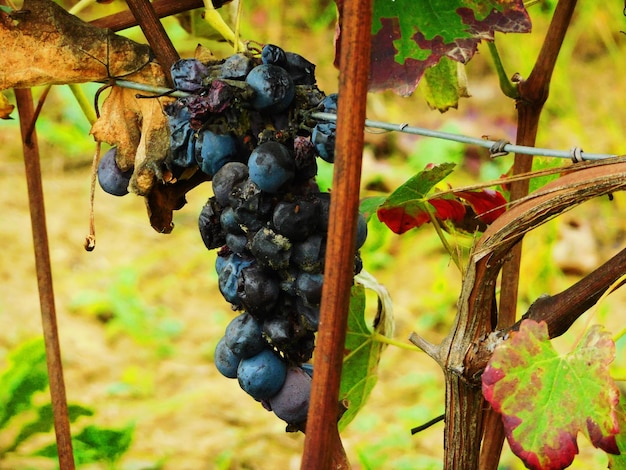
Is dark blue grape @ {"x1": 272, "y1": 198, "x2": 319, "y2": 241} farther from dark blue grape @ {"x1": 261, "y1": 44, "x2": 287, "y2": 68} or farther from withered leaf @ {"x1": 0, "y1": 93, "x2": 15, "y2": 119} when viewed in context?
withered leaf @ {"x1": 0, "y1": 93, "x2": 15, "y2": 119}

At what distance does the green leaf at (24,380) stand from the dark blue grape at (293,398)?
20.2 inches

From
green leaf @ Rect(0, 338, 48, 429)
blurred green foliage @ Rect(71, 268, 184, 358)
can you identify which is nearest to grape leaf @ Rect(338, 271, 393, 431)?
green leaf @ Rect(0, 338, 48, 429)

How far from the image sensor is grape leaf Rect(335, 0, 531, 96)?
57 centimetres

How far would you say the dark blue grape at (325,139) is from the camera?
0.56m

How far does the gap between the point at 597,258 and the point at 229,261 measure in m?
1.96

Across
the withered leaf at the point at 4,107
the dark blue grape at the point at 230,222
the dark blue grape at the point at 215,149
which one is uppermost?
the withered leaf at the point at 4,107

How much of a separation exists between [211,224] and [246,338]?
9 cm

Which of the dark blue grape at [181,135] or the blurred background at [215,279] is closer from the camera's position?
the dark blue grape at [181,135]

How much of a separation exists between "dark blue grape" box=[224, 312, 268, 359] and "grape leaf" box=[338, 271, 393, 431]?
221 millimetres

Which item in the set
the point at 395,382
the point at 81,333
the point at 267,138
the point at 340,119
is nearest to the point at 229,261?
the point at 267,138

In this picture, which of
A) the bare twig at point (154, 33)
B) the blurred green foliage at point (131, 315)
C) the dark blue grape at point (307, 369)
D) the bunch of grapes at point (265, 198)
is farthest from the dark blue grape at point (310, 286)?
the blurred green foliage at point (131, 315)

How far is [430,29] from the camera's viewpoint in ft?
1.93

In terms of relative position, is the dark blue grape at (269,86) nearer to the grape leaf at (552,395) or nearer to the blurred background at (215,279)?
the grape leaf at (552,395)

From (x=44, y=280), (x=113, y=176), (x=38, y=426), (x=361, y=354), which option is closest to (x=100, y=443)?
(x=38, y=426)
